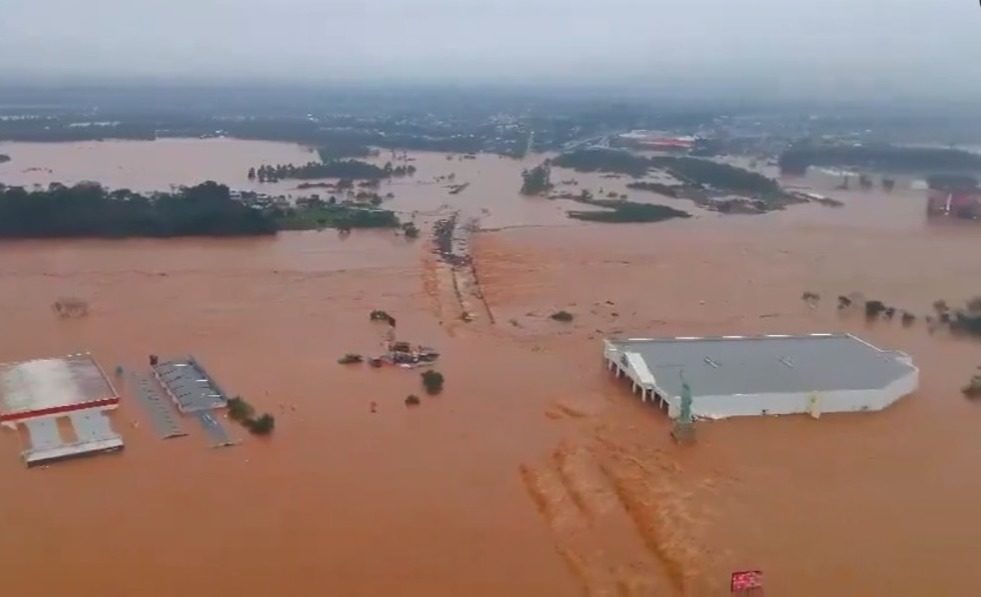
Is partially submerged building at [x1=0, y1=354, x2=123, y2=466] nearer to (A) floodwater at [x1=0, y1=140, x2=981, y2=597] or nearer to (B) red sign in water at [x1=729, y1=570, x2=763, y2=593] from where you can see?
(A) floodwater at [x1=0, y1=140, x2=981, y2=597]

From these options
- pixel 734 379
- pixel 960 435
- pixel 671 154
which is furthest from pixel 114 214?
pixel 671 154

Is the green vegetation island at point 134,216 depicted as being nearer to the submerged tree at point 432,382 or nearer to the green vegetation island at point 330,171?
the green vegetation island at point 330,171

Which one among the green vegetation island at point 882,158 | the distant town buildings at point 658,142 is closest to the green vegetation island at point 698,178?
the green vegetation island at point 882,158

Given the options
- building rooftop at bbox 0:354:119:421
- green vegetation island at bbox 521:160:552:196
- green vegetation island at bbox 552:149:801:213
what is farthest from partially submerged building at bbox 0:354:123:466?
green vegetation island at bbox 552:149:801:213

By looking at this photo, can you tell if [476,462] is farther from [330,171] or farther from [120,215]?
[330,171]

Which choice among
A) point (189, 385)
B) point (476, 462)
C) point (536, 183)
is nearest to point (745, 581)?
point (476, 462)

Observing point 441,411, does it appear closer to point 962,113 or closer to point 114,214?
point 114,214
